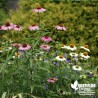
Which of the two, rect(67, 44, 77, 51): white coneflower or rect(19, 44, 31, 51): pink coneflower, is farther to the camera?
rect(67, 44, 77, 51): white coneflower

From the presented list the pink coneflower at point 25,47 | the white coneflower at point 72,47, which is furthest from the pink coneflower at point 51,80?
the white coneflower at point 72,47

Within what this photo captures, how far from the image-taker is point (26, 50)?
3859 millimetres

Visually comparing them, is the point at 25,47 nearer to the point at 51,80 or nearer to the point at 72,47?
the point at 51,80

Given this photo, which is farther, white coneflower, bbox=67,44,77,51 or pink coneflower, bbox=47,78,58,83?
white coneflower, bbox=67,44,77,51

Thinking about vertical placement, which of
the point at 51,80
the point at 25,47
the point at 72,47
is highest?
the point at 72,47

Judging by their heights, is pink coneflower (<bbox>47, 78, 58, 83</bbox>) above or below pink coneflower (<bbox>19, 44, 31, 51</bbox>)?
below

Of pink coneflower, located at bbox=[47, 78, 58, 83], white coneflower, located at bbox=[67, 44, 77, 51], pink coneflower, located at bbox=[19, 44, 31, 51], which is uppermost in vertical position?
white coneflower, located at bbox=[67, 44, 77, 51]

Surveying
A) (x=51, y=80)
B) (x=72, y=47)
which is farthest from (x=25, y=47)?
(x=72, y=47)

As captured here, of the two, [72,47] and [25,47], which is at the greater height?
[72,47]

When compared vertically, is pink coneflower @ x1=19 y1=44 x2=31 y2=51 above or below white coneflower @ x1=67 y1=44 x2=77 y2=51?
below

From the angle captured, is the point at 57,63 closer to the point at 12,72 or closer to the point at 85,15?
the point at 12,72

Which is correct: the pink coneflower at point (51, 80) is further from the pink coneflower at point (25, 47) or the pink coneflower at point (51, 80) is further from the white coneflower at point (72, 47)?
the white coneflower at point (72, 47)

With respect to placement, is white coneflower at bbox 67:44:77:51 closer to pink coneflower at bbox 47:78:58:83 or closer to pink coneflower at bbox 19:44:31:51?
pink coneflower at bbox 47:78:58:83

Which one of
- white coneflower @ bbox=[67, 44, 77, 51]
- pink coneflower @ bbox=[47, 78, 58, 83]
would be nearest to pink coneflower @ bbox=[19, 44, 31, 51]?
pink coneflower @ bbox=[47, 78, 58, 83]
